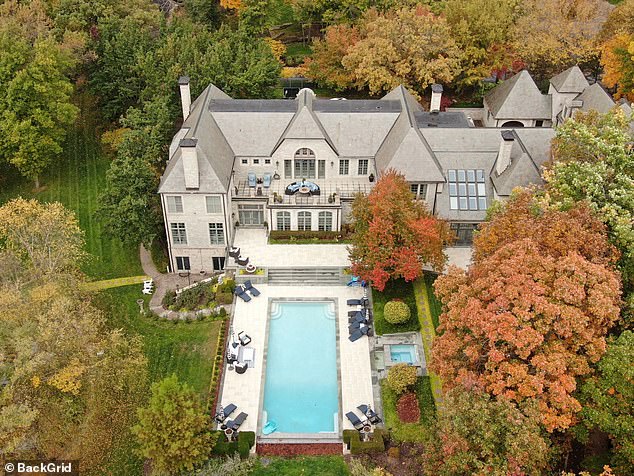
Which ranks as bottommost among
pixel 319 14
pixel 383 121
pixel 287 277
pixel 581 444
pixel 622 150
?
pixel 581 444

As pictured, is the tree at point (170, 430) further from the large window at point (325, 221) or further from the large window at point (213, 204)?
the large window at point (325, 221)

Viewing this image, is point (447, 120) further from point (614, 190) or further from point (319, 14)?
point (319, 14)

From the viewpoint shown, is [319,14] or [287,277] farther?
[319,14]

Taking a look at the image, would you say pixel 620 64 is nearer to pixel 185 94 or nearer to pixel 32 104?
pixel 185 94

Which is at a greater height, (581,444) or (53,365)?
(53,365)

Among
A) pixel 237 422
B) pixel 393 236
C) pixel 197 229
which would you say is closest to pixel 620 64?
→ pixel 393 236

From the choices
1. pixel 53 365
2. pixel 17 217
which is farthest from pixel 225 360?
pixel 17 217

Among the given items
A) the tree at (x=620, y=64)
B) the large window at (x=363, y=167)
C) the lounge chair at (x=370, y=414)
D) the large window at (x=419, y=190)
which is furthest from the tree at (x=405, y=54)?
the lounge chair at (x=370, y=414)

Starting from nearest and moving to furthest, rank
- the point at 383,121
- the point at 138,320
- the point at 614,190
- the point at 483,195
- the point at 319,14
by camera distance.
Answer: the point at 614,190 → the point at 138,320 → the point at 483,195 → the point at 383,121 → the point at 319,14
